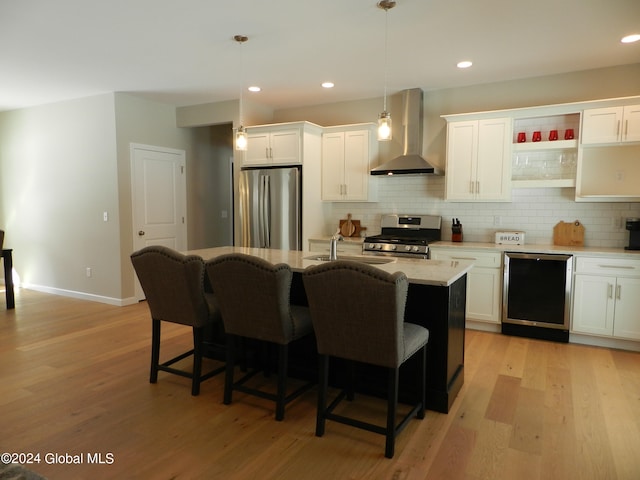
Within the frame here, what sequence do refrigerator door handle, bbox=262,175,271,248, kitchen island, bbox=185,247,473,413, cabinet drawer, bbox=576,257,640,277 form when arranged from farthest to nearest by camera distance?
refrigerator door handle, bbox=262,175,271,248, cabinet drawer, bbox=576,257,640,277, kitchen island, bbox=185,247,473,413

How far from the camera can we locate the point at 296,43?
11.9 ft

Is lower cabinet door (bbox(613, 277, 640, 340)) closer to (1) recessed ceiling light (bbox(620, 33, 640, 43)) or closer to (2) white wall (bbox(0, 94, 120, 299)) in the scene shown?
(1) recessed ceiling light (bbox(620, 33, 640, 43))

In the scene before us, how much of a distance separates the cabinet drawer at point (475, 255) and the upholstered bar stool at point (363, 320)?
226 cm

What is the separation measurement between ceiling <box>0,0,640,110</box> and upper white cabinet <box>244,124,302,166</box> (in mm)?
485

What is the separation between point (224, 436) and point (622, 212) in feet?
13.9

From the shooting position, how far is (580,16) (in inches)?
120

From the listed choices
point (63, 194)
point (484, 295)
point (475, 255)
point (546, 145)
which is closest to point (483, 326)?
point (484, 295)

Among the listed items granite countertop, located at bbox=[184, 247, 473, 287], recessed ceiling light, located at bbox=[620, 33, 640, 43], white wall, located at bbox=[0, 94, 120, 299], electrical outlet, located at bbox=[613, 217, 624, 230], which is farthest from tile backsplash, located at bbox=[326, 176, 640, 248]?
white wall, located at bbox=[0, 94, 120, 299]

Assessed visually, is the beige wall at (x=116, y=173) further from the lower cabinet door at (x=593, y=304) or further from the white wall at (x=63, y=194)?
the lower cabinet door at (x=593, y=304)

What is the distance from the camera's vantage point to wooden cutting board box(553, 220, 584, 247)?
444cm

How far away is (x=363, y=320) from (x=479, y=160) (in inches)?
122

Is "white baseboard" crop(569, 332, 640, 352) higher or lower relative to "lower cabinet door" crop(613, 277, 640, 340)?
lower

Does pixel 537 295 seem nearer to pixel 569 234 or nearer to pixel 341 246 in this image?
pixel 569 234

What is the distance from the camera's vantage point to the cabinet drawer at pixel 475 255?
14.1 feet
